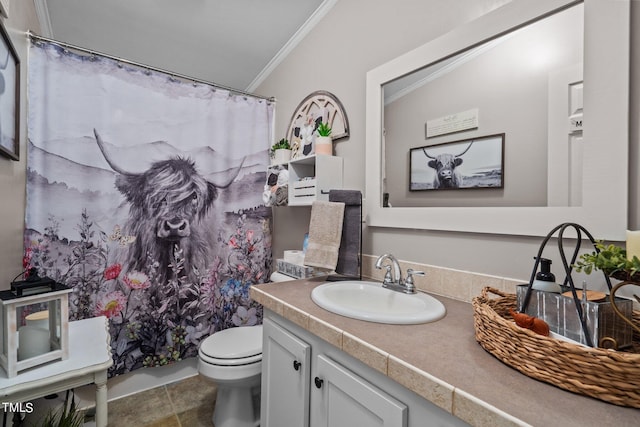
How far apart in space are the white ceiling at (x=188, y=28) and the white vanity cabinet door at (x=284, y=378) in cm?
187

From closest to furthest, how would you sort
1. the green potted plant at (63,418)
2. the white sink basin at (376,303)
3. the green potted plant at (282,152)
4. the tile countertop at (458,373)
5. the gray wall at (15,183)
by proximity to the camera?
the tile countertop at (458,373) < the white sink basin at (376,303) < the green potted plant at (63,418) < the gray wall at (15,183) < the green potted plant at (282,152)

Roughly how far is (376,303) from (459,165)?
2.14ft

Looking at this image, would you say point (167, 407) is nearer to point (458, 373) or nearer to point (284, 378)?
point (284, 378)

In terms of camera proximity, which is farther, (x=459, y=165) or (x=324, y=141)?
(x=324, y=141)

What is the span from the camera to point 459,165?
3.91 ft

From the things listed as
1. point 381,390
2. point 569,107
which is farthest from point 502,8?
point 381,390

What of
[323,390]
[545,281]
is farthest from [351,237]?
[545,281]

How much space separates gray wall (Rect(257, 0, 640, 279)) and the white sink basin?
222 mm

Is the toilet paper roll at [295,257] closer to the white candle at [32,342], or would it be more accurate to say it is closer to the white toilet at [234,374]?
the white toilet at [234,374]

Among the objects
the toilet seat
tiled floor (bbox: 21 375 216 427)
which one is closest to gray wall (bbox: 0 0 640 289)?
the toilet seat

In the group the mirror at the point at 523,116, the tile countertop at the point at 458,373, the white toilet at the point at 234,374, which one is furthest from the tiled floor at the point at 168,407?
the mirror at the point at 523,116

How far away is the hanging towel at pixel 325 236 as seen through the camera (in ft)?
4.77

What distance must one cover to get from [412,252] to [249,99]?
1703 mm

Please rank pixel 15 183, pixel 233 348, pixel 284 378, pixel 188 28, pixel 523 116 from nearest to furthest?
pixel 523 116 → pixel 284 378 → pixel 15 183 → pixel 233 348 → pixel 188 28
